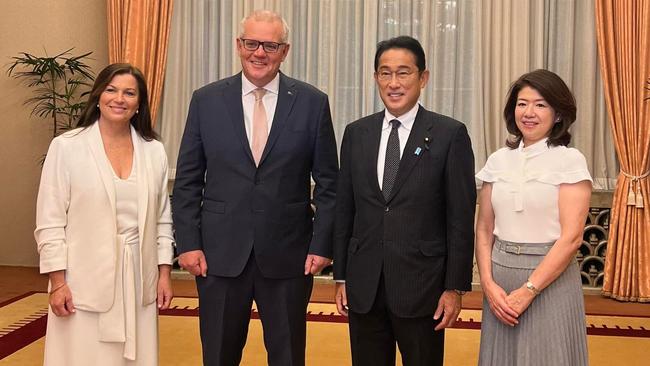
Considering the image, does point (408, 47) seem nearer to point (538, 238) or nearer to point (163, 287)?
point (538, 238)

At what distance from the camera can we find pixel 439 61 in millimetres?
5906

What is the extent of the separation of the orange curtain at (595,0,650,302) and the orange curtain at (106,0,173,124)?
3.43m

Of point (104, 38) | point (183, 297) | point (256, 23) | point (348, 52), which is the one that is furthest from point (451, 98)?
point (256, 23)

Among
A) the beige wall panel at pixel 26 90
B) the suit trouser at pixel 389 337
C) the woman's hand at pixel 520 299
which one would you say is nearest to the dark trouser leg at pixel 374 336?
the suit trouser at pixel 389 337

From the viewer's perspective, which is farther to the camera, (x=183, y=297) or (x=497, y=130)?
(x=497, y=130)

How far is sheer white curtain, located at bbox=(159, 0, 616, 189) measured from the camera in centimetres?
577

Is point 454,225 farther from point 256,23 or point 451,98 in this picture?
point 451,98

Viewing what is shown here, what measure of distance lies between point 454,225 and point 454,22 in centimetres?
372

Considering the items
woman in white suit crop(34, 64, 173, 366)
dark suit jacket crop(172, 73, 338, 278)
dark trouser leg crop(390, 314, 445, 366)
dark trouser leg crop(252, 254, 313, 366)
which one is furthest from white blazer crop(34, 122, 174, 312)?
dark trouser leg crop(390, 314, 445, 366)

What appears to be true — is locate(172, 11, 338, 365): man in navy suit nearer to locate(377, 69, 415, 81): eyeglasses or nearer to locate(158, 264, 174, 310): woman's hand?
locate(158, 264, 174, 310): woman's hand

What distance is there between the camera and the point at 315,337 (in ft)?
14.7

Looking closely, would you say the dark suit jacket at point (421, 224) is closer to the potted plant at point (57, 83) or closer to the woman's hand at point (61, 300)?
the woman's hand at point (61, 300)

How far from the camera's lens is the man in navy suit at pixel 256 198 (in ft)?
8.97

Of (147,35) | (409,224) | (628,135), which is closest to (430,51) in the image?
(628,135)
